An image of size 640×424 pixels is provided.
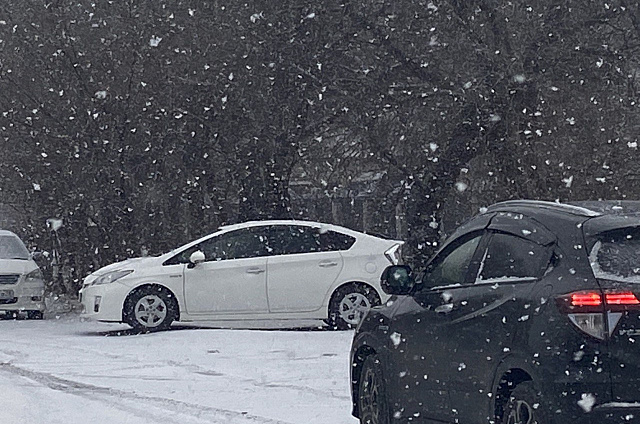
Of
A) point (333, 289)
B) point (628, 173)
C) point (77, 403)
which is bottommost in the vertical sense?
point (77, 403)

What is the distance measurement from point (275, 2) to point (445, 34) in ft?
9.21

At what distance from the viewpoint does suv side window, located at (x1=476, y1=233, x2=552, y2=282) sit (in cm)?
616

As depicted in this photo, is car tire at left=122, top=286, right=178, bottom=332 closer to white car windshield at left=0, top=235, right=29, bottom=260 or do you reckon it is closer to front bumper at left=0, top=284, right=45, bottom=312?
front bumper at left=0, top=284, right=45, bottom=312

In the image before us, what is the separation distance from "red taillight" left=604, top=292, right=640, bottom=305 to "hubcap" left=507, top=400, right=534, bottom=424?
26.8 inches

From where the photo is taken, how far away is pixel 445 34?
746 inches

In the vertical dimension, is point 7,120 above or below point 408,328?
above

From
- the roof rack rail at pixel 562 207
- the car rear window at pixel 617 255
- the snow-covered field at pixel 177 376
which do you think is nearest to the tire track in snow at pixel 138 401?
the snow-covered field at pixel 177 376

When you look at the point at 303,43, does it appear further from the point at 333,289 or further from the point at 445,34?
the point at 333,289

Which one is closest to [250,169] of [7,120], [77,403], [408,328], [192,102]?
[192,102]

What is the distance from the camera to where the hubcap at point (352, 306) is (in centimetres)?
1600

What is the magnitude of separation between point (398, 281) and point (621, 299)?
1.98 metres

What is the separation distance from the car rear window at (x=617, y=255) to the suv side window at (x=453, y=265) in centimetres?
107

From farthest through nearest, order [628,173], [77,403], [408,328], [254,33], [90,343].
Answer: [254,33] → [628,173] → [90,343] → [77,403] → [408,328]

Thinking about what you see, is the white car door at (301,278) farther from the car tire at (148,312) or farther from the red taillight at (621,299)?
the red taillight at (621,299)
